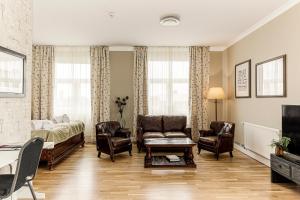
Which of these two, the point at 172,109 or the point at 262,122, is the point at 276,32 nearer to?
the point at 262,122

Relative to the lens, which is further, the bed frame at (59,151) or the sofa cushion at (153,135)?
the sofa cushion at (153,135)

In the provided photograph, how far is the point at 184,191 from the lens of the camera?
3.56 m

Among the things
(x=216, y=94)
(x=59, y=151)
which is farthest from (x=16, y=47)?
(x=216, y=94)

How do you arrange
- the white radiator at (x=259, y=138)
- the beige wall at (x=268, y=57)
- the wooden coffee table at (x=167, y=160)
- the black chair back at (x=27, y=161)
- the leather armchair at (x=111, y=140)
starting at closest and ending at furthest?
1. the black chair back at (x=27, y=161)
2. the beige wall at (x=268, y=57)
3. the white radiator at (x=259, y=138)
4. the wooden coffee table at (x=167, y=160)
5. the leather armchair at (x=111, y=140)

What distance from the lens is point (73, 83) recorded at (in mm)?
7316

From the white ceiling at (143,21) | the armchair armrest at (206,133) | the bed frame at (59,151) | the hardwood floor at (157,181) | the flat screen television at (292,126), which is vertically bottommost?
the hardwood floor at (157,181)

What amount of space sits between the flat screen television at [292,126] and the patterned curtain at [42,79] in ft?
19.1

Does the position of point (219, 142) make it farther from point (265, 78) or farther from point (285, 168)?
point (285, 168)

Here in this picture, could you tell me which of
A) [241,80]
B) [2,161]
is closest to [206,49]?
[241,80]

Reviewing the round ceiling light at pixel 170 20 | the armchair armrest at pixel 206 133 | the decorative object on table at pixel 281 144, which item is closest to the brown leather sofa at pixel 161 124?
the armchair armrest at pixel 206 133

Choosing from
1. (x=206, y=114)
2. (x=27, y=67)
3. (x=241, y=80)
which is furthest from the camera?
(x=206, y=114)

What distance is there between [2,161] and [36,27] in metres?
4.12

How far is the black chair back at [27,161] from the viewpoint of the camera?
2.04 m

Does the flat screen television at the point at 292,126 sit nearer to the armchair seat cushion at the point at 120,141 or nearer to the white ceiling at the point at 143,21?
the white ceiling at the point at 143,21
